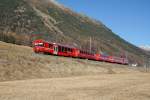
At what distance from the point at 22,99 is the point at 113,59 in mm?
85205

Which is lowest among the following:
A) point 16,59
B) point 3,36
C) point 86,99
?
point 86,99

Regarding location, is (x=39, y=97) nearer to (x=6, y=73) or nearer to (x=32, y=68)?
(x=6, y=73)

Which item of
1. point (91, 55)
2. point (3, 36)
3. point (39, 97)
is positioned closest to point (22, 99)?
point (39, 97)

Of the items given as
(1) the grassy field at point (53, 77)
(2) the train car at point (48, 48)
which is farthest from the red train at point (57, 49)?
(1) the grassy field at point (53, 77)

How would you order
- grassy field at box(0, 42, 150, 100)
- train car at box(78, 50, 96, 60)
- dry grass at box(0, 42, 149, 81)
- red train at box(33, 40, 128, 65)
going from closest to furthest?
grassy field at box(0, 42, 150, 100)
dry grass at box(0, 42, 149, 81)
red train at box(33, 40, 128, 65)
train car at box(78, 50, 96, 60)

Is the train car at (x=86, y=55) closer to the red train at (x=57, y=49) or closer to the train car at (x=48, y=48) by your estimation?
the red train at (x=57, y=49)

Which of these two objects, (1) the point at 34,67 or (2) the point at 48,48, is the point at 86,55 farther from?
(1) the point at 34,67

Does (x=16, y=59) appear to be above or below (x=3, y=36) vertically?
below

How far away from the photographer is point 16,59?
49.2m

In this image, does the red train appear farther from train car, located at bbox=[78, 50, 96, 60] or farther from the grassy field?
the grassy field

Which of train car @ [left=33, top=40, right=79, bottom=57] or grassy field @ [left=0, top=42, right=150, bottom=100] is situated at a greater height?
train car @ [left=33, top=40, right=79, bottom=57]

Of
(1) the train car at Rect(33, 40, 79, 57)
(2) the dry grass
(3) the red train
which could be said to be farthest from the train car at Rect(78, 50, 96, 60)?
(2) the dry grass

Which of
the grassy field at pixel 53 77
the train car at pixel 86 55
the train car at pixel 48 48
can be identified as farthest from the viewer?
the train car at pixel 86 55

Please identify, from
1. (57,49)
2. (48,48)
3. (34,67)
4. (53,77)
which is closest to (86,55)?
(57,49)
